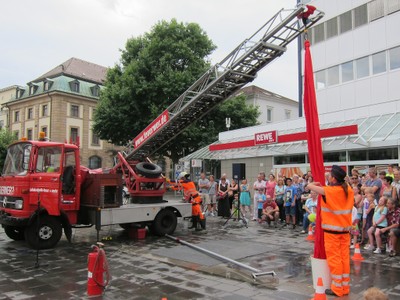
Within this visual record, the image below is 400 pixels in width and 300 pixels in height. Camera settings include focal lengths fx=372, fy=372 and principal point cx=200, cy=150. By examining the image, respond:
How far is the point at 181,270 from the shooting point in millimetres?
7039

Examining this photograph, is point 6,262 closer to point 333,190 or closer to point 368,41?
point 333,190

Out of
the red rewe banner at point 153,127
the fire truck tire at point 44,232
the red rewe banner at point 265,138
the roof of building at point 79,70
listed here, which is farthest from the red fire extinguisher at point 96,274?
the roof of building at point 79,70

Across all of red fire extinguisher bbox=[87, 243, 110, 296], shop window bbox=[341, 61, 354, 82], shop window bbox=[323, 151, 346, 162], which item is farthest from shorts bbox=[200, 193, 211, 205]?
shop window bbox=[341, 61, 354, 82]

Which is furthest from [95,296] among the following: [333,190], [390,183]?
[390,183]

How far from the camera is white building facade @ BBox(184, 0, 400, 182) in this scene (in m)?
17.2

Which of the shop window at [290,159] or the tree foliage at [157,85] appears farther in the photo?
the tree foliage at [157,85]

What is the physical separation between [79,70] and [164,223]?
163 ft

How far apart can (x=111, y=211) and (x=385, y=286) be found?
653cm

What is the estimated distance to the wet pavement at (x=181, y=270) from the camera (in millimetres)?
5691

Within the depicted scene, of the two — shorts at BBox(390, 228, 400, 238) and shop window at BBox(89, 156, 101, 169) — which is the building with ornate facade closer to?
shop window at BBox(89, 156, 101, 169)

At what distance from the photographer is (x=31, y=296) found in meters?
5.52

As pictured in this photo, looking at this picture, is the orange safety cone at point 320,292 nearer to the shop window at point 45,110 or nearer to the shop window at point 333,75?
the shop window at point 333,75

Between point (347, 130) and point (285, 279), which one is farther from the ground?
point (347, 130)

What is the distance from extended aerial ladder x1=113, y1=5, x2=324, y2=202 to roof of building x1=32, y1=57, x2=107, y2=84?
145 feet
